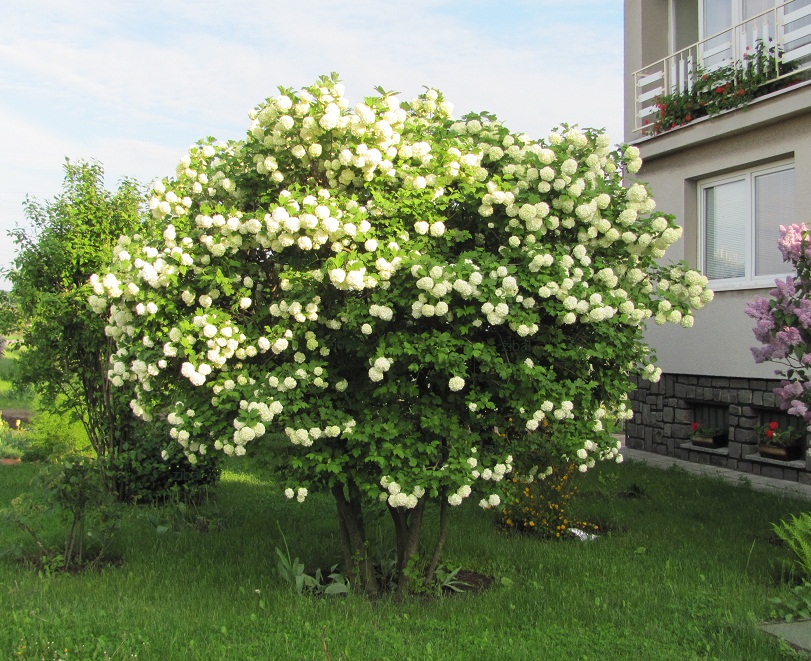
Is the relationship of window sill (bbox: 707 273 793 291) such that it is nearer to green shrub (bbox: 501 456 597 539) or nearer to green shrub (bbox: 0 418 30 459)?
green shrub (bbox: 501 456 597 539)

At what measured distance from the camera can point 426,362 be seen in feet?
14.9

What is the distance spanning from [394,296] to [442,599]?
2051 mm

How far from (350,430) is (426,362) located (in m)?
0.60

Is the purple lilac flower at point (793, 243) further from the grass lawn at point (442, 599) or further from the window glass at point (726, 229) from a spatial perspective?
the window glass at point (726, 229)

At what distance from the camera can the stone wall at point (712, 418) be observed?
9.62m

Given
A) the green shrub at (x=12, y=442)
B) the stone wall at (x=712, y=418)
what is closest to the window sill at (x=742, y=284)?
the stone wall at (x=712, y=418)

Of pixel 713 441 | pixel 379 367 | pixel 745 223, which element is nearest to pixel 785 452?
pixel 713 441

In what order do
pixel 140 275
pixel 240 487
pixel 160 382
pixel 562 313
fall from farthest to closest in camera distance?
pixel 240 487 < pixel 160 382 < pixel 140 275 < pixel 562 313

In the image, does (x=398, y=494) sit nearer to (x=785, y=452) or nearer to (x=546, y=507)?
(x=546, y=507)

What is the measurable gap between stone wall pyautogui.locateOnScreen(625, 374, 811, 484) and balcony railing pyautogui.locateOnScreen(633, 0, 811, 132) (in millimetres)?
3781

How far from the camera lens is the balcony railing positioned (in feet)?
30.6

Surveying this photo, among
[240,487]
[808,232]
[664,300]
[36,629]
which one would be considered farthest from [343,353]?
[240,487]

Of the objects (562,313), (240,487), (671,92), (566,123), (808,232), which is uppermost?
(671,92)

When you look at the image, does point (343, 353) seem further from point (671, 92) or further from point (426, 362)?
point (671, 92)
